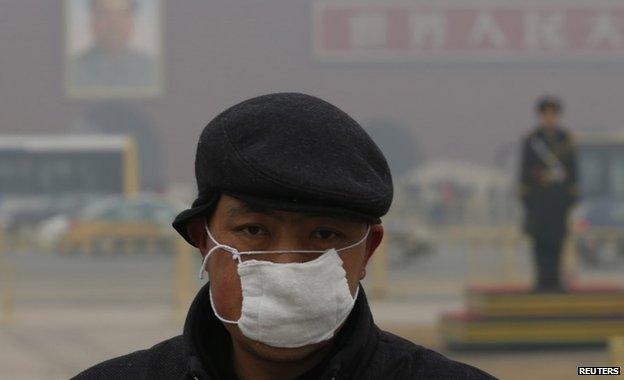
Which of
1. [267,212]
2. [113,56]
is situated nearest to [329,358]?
[267,212]

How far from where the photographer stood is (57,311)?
14.5 m

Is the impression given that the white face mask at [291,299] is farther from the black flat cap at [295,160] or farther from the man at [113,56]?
the man at [113,56]

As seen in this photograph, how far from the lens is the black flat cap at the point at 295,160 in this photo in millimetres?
1637

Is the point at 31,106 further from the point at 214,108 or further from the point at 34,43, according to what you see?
the point at 214,108

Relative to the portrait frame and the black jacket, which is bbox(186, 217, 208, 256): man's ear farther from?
the portrait frame

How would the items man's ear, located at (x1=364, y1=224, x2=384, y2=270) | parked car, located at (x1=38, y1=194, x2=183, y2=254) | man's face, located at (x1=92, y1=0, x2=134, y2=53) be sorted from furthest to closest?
1. man's face, located at (x1=92, y1=0, x2=134, y2=53)
2. parked car, located at (x1=38, y1=194, x2=183, y2=254)
3. man's ear, located at (x1=364, y1=224, x2=384, y2=270)

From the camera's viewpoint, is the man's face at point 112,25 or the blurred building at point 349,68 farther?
the blurred building at point 349,68

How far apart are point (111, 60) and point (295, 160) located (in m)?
42.4

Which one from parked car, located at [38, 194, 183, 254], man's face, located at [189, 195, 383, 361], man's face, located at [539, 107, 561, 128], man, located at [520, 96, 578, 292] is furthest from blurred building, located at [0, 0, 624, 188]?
man's face, located at [189, 195, 383, 361]

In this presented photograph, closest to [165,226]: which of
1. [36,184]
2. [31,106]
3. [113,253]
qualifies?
[113,253]

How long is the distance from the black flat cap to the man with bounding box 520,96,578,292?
350 inches

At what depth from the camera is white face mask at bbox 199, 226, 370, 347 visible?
1661 millimetres

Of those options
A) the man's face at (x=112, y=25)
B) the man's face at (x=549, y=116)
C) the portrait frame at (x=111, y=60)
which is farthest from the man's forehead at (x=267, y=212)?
the portrait frame at (x=111, y=60)

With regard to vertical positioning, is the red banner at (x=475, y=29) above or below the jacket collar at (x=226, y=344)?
below
